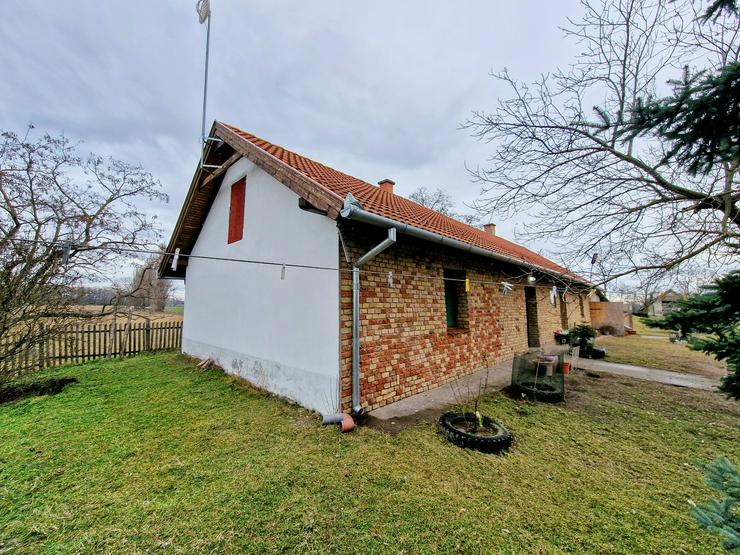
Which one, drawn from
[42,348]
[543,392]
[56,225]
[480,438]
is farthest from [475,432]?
[56,225]

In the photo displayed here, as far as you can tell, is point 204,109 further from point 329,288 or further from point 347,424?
point 347,424

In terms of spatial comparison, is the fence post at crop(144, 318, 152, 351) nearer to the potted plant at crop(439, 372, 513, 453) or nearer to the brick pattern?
the brick pattern

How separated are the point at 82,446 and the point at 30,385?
13.6 ft

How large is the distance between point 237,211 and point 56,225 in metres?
7.42

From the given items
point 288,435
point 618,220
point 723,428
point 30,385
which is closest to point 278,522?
point 288,435

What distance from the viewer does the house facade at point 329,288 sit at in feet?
14.1

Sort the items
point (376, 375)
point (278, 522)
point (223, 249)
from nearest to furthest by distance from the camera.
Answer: point (278, 522) < point (376, 375) < point (223, 249)

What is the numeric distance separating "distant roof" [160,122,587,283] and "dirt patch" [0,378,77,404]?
444 centimetres

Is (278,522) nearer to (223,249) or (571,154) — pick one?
(571,154)

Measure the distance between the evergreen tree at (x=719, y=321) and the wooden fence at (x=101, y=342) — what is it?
388 inches

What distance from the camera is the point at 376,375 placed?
14.9 feet

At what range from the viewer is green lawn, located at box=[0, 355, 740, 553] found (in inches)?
85.9

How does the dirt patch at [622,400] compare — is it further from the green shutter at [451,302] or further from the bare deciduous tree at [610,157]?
the bare deciduous tree at [610,157]

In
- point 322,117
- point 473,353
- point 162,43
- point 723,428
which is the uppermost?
point 322,117
